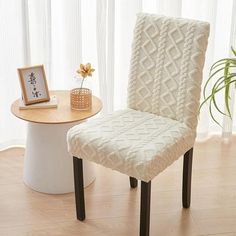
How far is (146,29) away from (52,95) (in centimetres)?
68

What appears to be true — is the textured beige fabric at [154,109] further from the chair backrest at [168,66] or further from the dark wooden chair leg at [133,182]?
the dark wooden chair leg at [133,182]

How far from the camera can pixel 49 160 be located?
277 centimetres

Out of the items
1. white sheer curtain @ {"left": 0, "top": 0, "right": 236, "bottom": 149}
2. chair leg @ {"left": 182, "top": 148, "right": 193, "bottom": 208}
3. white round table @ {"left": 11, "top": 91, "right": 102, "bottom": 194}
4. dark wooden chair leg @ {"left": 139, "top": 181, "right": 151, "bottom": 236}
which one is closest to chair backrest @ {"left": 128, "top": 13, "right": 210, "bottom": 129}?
chair leg @ {"left": 182, "top": 148, "right": 193, "bottom": 208}

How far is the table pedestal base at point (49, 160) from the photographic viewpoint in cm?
273

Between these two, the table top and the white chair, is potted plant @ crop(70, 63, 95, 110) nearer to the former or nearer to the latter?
the table top

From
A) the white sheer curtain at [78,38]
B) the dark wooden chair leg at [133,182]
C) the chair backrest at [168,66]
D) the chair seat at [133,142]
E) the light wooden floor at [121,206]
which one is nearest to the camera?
the chair seat at [133,142]

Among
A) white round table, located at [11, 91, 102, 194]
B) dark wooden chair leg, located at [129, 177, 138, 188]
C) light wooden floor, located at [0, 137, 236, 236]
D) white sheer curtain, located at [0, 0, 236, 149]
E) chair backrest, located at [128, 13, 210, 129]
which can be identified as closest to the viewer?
chair backrest, located at [128, 13, 210, 129]

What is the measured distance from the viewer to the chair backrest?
244 cm

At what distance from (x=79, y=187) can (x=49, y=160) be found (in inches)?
11.3

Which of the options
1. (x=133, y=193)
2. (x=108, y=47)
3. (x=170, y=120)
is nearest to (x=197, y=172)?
(x=133, y=193)

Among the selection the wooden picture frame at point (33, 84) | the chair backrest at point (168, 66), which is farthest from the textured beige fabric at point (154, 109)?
the wooden picture frame at point (33, 84)

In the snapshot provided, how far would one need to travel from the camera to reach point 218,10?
3244 millimetres

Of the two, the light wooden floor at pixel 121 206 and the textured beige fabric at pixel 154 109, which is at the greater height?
the textured beige fabric at pixel 154 109

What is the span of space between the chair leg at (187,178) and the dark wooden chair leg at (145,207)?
39cm
